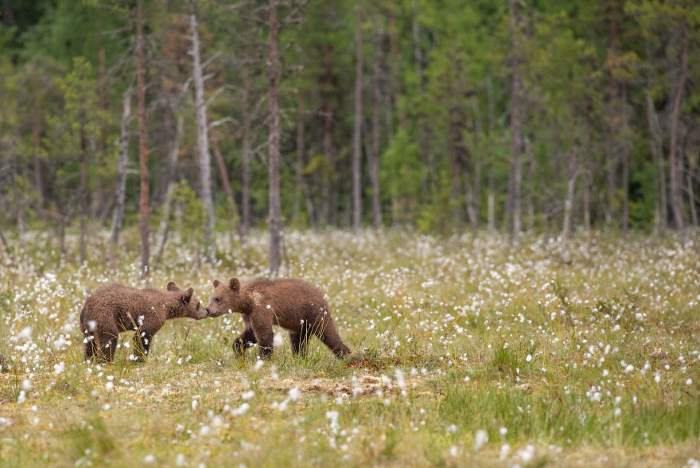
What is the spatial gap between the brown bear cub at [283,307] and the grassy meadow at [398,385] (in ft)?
1.38

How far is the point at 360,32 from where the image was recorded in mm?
38844

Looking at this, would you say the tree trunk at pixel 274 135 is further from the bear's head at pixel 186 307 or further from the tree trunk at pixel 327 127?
the tree trunk at pixel 327 127

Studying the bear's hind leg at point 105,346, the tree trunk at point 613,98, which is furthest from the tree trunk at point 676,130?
the bear's hind leg at point 105,346

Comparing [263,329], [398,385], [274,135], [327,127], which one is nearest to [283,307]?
[263,329]

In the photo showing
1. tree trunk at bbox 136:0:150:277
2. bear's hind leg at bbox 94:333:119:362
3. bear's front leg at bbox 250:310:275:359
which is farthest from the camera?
tree trunk at bbox 136:0:150:277

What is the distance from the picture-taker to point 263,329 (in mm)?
10727

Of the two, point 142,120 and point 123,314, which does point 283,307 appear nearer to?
point 123,314

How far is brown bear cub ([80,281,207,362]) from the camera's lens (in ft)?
34.1

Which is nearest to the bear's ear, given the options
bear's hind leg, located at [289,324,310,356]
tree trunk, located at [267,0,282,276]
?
bear's hind leg, located at [289,324,310,356]

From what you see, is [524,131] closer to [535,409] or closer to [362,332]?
[362,332]

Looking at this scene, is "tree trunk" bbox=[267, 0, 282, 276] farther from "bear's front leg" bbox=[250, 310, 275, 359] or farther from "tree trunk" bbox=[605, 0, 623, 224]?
"tree trunk" bbox=[605, 0, 623, 224]

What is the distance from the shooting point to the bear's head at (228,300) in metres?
11.1

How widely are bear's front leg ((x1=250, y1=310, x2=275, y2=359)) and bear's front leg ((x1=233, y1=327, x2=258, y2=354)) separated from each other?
43cm

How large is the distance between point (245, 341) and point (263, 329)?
66cm
